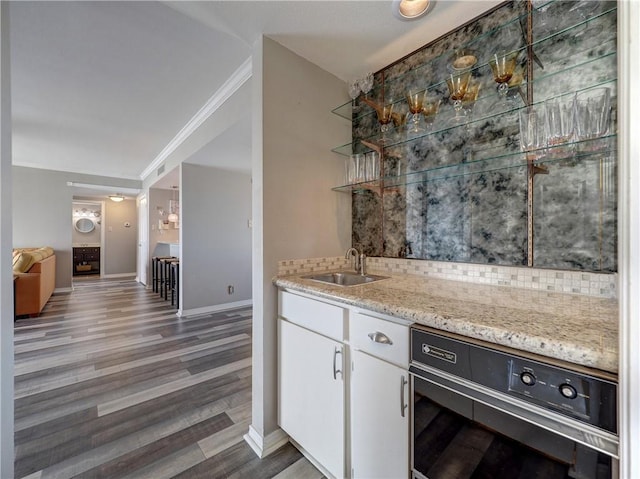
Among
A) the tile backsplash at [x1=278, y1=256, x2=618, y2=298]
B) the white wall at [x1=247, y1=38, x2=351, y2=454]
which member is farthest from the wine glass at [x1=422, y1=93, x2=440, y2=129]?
the tile backsplash at [x1=278, y1=256, x2=618, y2=298]

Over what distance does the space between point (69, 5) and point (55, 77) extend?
1.07m

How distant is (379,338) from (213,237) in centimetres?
379

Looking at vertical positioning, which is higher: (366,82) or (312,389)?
(366,82)

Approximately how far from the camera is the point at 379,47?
1693mm

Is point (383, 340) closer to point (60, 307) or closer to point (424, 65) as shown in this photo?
point (424, 65)

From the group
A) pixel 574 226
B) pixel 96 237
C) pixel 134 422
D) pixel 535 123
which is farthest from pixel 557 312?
pixel 96 237

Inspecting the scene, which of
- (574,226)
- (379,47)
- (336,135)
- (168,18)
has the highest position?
(168,18)

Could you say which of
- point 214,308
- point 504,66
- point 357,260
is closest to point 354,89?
point 504,66

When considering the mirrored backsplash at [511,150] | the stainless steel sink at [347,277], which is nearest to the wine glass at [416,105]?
the mirrored backsplash at [511,150]

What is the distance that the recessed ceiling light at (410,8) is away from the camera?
4.41 ft

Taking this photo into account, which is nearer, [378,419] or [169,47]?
[378,419]

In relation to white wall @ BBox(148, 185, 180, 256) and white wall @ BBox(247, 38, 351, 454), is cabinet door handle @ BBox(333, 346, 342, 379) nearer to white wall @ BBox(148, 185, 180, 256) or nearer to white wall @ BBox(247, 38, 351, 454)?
white wall @ BBox(247, 38, 351, 454)

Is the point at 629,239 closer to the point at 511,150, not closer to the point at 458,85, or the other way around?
the point at 511,150

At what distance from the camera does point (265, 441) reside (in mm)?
1521
